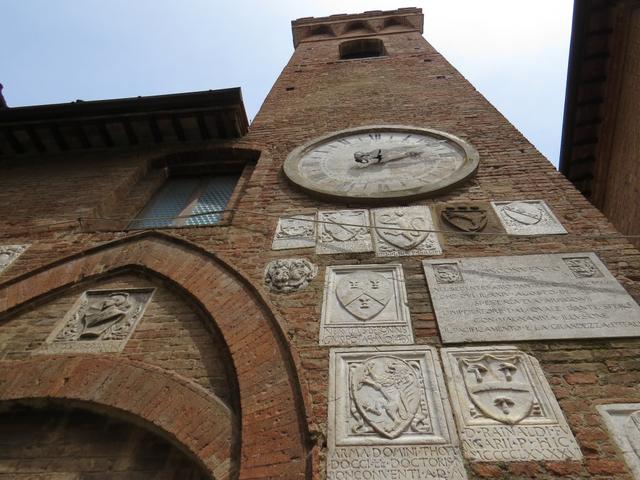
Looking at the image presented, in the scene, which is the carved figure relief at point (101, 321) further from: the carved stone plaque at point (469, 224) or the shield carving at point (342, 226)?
the carved stone plaque at point (469, 224)

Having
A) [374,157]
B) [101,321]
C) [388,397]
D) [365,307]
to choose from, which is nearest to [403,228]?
[365,307]

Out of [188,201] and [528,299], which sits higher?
[188,201]

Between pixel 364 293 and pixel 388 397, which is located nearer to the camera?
pixel 388 397

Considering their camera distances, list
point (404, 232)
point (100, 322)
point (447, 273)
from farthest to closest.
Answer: point (404, 232), point (100, 322), point (447, 273)

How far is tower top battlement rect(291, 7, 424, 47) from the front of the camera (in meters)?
12.5

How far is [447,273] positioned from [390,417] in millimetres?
1216

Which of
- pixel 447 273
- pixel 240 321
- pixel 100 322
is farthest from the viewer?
pixel 100 322

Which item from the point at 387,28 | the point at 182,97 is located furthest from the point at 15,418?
the point at 387,28

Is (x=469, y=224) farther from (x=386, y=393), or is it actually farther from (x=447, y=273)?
(x=386, y=393)

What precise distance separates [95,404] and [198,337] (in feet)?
2.31

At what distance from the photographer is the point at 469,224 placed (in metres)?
3.46

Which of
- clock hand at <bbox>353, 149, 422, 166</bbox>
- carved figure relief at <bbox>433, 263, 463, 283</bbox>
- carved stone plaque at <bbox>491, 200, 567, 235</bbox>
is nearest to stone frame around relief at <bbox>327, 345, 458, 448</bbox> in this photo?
carved figure relief at <bbox>433, 263, 463, 283</bbox>

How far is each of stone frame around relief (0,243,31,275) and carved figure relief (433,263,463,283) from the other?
374 cm

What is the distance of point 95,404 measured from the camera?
2518mm
